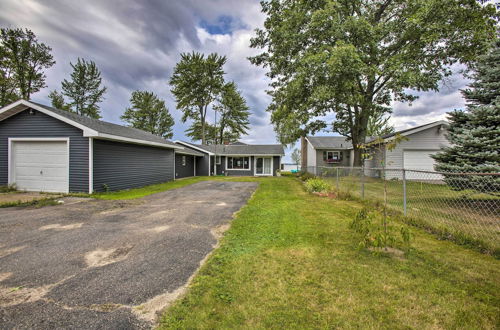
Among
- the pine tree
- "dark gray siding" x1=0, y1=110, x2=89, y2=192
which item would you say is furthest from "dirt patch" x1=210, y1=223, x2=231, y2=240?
"dark gray siding" x1=0, y1=110, x2=89, y2=192

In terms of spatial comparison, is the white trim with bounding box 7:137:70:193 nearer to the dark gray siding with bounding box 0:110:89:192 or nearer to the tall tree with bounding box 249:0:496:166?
the dark gray siding with bounding box 0:110:89:192

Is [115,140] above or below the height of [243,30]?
below

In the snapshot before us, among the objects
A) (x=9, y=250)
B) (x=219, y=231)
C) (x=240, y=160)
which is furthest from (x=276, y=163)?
(x=9, y=250)

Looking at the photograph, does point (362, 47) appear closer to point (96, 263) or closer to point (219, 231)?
point (219, 231)

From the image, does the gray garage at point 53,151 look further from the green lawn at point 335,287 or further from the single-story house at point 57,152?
the green lawn at point 335,287

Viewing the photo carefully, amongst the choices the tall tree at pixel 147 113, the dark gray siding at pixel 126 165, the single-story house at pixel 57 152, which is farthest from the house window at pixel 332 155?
the tall tree at pixel 147 113

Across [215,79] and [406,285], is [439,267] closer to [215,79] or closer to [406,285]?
[406,285]

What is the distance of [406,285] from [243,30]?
1547cm

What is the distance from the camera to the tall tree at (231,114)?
32594 mm

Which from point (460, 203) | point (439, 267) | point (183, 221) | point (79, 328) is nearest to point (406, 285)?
point (439, 267)

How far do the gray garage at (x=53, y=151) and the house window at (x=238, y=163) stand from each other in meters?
13.5

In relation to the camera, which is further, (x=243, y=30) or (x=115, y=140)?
(x=243, y=30)

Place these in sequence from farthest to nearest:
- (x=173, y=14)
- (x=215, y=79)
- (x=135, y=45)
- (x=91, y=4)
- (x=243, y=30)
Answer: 1. (x=215, y=79)
2. (x=243, y=30)
3. (x=135, y=45)
4. (x=173, y=14)
5. (x=91, y=4)

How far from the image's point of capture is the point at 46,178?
920cm
